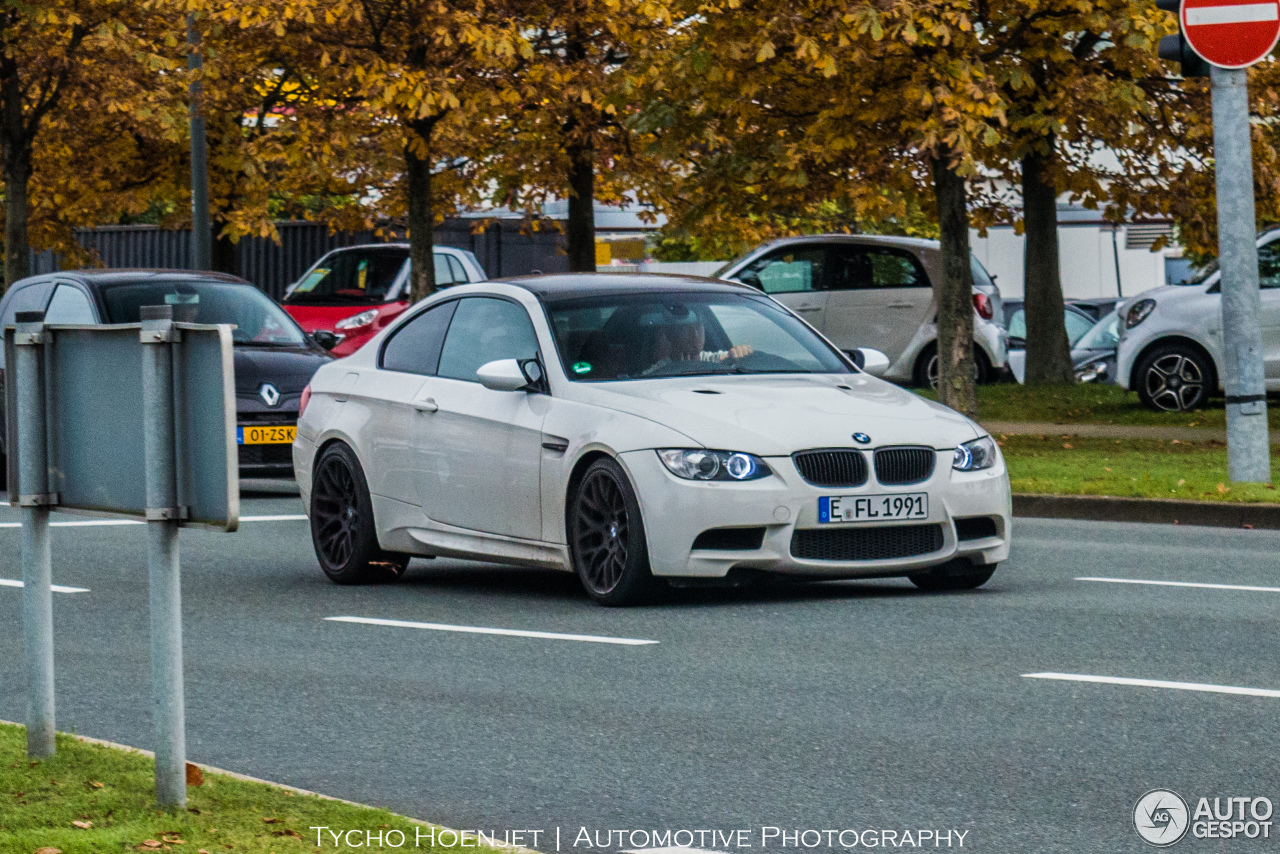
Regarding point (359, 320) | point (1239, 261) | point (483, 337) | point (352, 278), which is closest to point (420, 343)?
point (483, 337)

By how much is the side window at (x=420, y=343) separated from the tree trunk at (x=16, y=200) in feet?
54.7

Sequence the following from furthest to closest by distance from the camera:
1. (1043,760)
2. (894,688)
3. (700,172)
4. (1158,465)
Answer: (700,172)
(1158,465)
(894,688)
(1043,760)

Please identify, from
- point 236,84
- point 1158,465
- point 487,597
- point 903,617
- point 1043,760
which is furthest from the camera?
point 236,84

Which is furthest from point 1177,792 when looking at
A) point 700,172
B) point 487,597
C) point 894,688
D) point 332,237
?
point 332,237

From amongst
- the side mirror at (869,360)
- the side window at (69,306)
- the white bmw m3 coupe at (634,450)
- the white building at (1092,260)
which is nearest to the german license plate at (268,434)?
the side window at (69,306)

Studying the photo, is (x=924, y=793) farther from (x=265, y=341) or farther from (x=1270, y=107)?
(x=1270, y=107)

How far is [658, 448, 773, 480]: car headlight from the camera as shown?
950 centimetres

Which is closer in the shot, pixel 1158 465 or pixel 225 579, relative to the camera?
pixel 225 579

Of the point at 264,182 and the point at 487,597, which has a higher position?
the point at 264,182

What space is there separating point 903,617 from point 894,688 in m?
1.86

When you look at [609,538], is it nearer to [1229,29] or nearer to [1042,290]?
[1229,29]

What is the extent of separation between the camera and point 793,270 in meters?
24.4

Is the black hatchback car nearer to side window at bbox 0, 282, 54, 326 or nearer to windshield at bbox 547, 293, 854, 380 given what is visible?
side window at bbox 0, 282, 54, 326

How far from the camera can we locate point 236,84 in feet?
87.0
